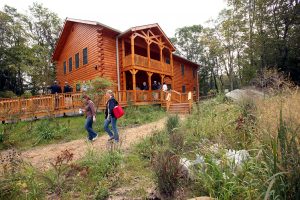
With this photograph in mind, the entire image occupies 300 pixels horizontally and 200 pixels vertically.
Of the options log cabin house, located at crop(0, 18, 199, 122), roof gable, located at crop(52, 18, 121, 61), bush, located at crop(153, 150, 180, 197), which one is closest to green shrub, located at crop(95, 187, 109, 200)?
bush, located at crop(153, 150, 180, 197)

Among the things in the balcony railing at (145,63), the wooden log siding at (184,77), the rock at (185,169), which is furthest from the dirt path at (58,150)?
the wooden log siding at (184,77)

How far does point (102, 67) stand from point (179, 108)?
24.1 feet

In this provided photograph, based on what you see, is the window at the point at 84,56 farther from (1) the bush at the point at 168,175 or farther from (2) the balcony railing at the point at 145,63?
(1) the bush at the point at 168,175

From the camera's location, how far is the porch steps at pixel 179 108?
1448cm

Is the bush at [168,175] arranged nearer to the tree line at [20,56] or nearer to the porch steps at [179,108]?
the porch steps at [179,108]

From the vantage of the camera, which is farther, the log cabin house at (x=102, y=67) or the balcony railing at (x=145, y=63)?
the balcony railing at (x=145, y=63)

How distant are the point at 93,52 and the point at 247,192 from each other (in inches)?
677

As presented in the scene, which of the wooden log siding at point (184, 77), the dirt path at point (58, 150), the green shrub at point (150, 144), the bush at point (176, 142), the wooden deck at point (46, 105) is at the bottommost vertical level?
the dirt path at point (58, 150)

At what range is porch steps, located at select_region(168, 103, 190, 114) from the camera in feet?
47.5

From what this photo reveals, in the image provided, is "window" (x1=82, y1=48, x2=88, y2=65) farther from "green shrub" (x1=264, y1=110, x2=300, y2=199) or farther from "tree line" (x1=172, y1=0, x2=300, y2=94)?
"green shrub" (x1=264, y1=110, x2=300, y2=199)

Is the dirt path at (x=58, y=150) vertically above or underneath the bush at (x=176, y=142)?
underneath

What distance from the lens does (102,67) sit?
16750 millimetres

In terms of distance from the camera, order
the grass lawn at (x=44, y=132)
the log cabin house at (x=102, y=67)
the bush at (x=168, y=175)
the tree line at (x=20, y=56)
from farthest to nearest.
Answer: the tree line at (x=20, y=56) < the log cabin house at (x=102, y=67) < the grass lawn at (x=44, y=132) < the bush at (x=168, y=175)

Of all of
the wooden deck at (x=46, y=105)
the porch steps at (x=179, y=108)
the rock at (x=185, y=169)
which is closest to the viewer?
the rock at (x=185, y=169)
